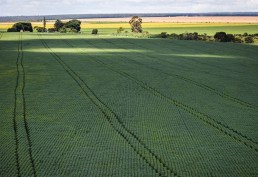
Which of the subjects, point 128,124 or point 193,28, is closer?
point 128,124

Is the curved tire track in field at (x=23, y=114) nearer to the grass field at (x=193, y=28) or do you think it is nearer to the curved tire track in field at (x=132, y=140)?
the curved tire track in field at (x=132, y=140)

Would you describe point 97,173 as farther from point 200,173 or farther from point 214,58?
point 214,58

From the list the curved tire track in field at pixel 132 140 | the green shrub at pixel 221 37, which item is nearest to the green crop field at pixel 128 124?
the curved tire track in field at pixel 132 140

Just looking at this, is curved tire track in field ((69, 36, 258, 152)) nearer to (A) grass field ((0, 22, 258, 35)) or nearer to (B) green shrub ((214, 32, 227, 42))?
(B) green shrub ((214, 32, 227, 42))

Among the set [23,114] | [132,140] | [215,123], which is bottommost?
[23,114]

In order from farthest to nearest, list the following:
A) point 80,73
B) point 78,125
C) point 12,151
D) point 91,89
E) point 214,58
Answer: point 214,58 → point 80,73 → point 91,89 → point 78,125 → point 12,151

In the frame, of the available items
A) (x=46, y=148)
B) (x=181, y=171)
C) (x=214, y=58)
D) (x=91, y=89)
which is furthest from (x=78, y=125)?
(x=214, y=58)

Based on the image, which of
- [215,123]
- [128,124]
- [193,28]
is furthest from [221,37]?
[193,28]

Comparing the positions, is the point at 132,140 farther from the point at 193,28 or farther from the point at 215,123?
the point at 193,28
